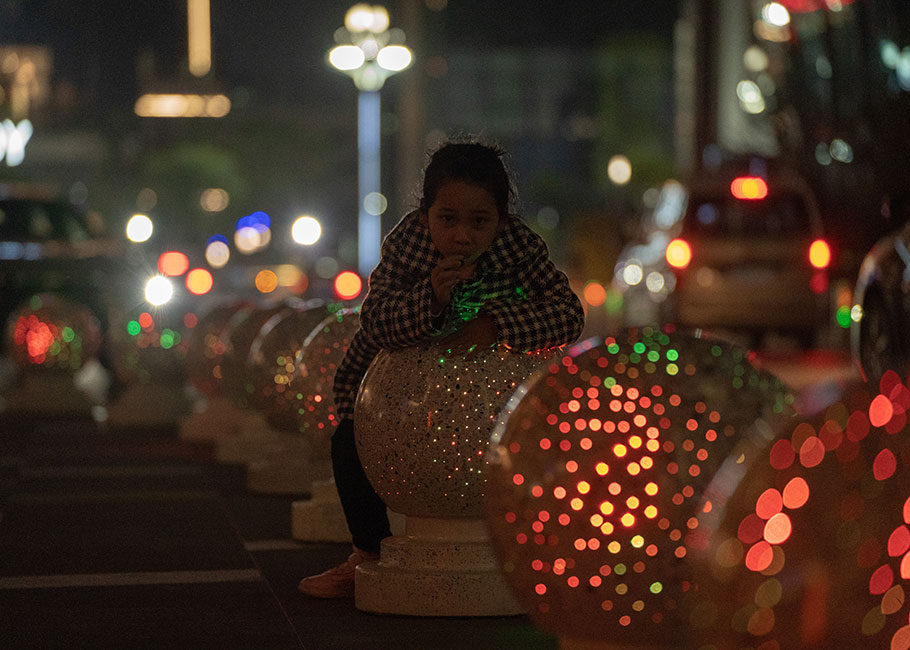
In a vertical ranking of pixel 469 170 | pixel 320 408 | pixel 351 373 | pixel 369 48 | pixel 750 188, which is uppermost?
pixel 369 48

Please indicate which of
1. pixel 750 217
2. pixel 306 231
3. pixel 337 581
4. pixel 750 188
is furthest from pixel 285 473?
pixel 306 231

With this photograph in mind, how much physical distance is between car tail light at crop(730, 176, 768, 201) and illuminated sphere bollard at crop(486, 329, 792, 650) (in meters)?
12.3

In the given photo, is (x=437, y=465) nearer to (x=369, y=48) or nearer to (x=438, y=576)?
(x=438, y=576)

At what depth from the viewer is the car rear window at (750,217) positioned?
1595 cm

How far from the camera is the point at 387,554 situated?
5.49 m

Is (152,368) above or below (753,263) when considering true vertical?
below

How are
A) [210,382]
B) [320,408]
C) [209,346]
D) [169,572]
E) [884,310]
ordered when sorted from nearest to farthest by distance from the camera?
[169,572]
[320,408]
[884,310]
[209,346]
[210,382]

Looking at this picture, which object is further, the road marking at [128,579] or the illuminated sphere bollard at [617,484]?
the road marking at [128,579]

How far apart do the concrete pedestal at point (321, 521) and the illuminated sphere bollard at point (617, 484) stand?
115 inches

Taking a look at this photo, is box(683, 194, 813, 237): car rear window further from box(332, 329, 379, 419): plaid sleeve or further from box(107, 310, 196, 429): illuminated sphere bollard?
box(332, 329, 379, 419): plaid sleeve

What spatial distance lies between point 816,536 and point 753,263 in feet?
43.0

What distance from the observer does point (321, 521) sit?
6.93m

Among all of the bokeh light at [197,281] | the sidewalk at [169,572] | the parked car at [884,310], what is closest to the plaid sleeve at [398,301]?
the sidewalk at [169,572]

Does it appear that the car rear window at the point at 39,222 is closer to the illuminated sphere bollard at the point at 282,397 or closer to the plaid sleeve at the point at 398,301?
the illuminated sphere bollard at the point at 282,397
